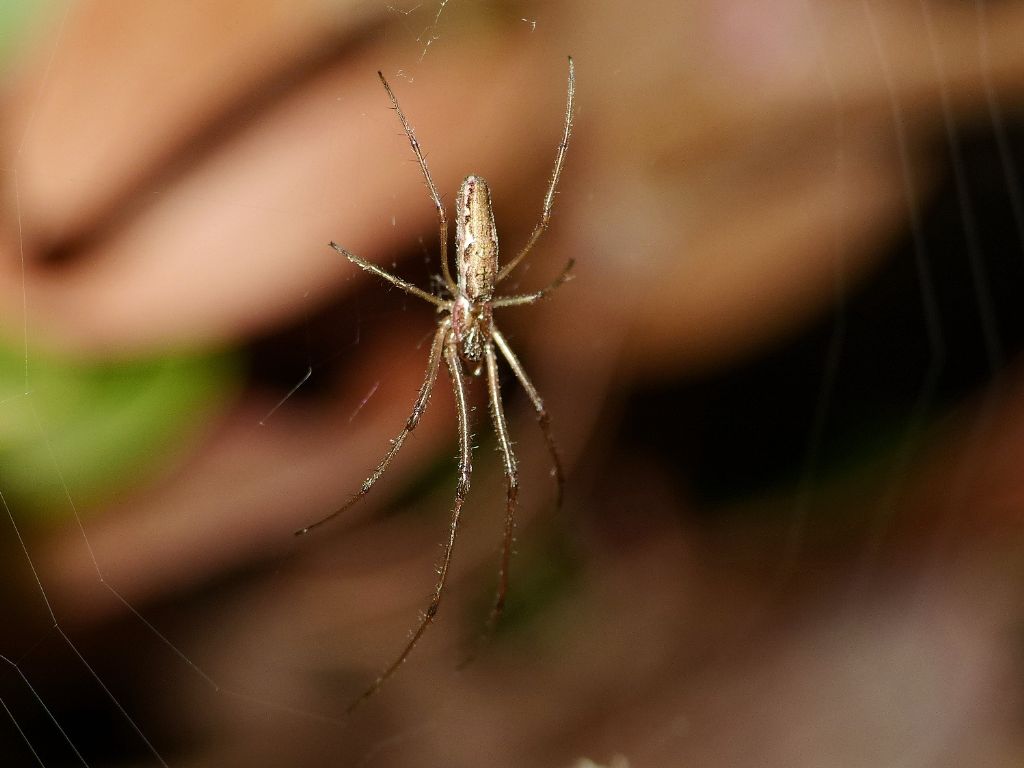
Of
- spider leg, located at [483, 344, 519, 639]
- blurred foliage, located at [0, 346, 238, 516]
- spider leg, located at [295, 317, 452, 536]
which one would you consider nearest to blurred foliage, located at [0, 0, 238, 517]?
blurred foliage, located at [0, 346, 238, 516]

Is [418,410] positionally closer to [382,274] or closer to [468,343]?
[468,343]

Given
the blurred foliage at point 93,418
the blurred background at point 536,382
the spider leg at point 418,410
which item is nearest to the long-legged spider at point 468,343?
the spider leg at point 418,410

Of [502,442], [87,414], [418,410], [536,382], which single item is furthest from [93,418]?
[536,382]

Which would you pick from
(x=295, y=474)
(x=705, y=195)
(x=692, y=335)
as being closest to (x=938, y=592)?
(x=692, y=335)

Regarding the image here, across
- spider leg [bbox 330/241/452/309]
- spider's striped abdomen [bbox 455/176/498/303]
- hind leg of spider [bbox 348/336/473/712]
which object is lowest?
hind leg of spider [bbox 348/336/473/712]

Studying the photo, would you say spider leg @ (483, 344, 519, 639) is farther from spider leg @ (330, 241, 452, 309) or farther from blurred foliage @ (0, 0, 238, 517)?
blurred foliage @ (0, 0, 238, 517)
